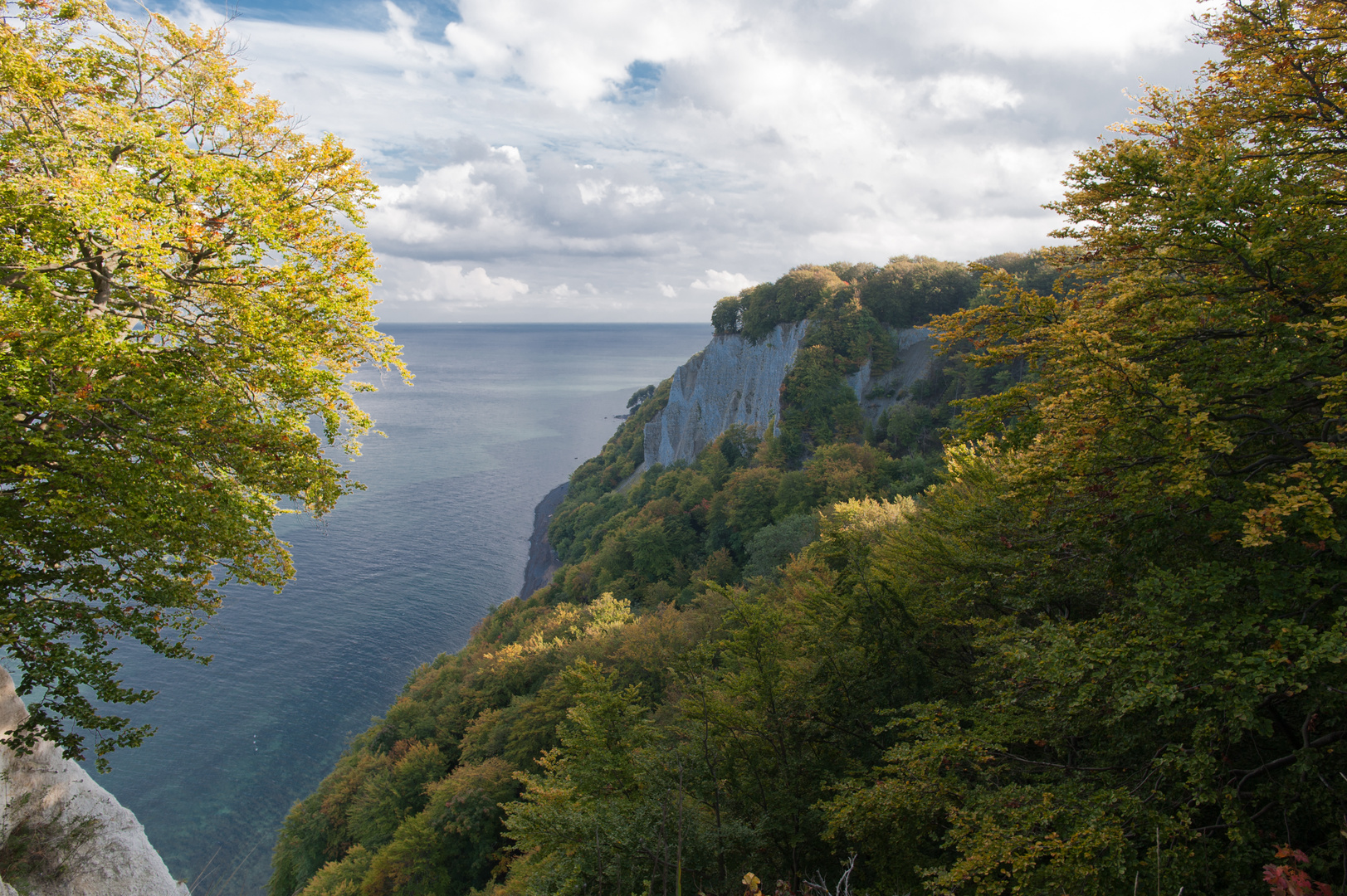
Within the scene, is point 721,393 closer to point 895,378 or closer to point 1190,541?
point 895,378

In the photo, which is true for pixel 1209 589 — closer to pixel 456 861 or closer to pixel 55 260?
pixel 55 260

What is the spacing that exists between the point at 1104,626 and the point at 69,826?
1557 centimetres

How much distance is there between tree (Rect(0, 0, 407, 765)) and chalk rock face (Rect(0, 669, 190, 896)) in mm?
836

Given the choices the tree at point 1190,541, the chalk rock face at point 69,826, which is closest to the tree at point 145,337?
the chalk rock face at point 69,826

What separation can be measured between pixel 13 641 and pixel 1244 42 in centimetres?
1942

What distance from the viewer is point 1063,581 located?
10.2 metres

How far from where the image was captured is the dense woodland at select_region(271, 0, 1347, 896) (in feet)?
21.7

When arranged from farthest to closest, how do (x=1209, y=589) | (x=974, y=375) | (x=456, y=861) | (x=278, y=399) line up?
(x=974, y=375), (x=456, y=861), (x=278, y=399), (x=1209, y=589)

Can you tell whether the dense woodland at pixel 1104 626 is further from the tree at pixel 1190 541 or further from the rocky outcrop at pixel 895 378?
the rocky outcrop at pixel 895 378

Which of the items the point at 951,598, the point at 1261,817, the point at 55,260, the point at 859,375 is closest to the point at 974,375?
the point at 859,375

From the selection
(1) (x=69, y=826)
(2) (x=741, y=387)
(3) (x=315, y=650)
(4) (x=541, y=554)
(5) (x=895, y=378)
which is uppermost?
(5) (x=895, y=378)

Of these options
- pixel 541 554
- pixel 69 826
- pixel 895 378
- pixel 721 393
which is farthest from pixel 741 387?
pixel 69 826

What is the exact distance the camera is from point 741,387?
6912cm

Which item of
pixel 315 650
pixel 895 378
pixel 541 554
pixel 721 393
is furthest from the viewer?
pixel 721 393
